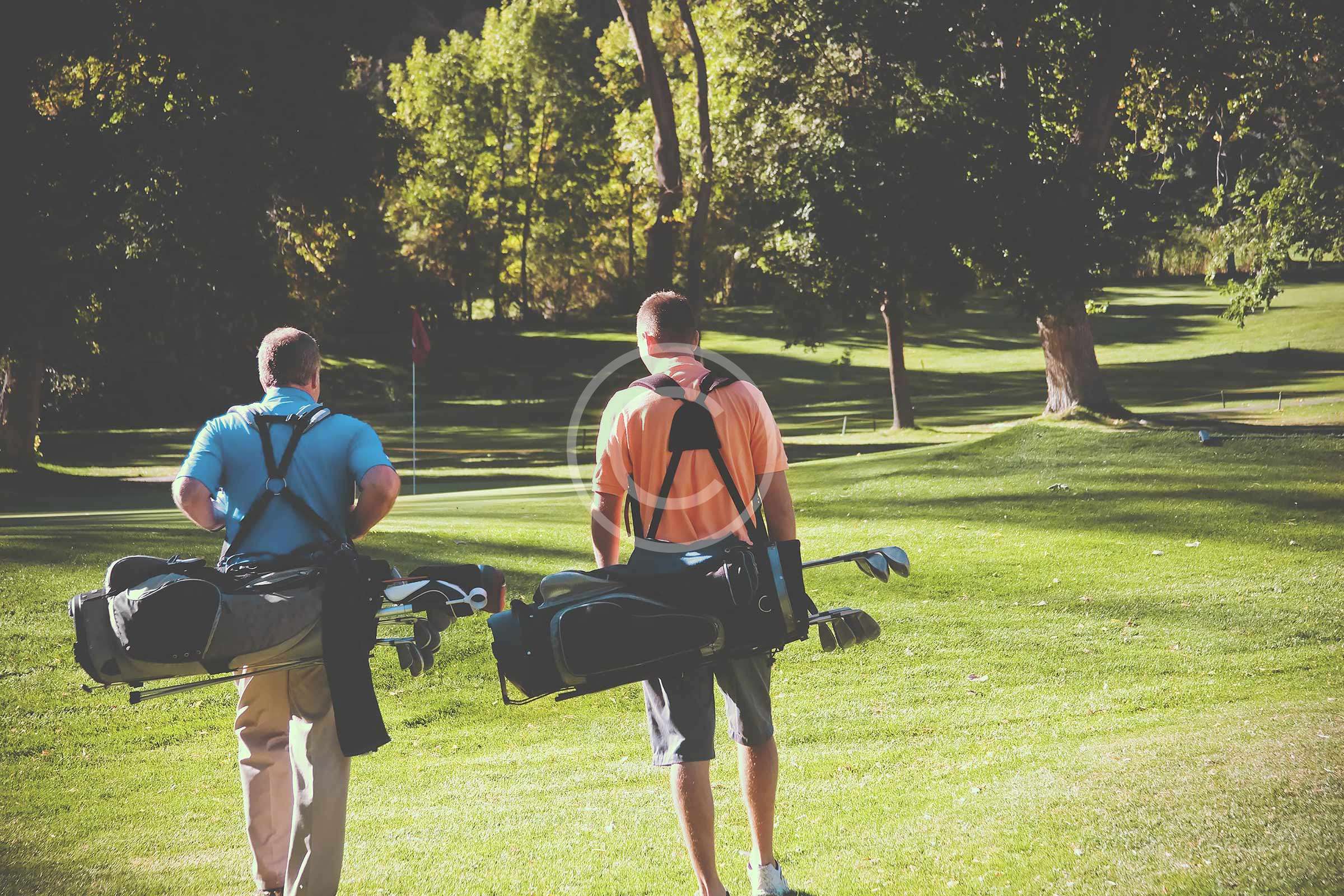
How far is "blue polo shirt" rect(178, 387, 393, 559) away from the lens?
4.19m

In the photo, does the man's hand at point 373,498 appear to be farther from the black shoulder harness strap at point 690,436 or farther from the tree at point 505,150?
the tree at point 505,150

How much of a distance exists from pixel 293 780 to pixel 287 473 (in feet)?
3.46

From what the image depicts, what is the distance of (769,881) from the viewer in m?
4.29

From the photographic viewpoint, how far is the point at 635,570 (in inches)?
159

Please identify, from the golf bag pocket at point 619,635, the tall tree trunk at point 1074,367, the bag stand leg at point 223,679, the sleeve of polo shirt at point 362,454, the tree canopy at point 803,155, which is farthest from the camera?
the tall tree trunk at point 1074,367

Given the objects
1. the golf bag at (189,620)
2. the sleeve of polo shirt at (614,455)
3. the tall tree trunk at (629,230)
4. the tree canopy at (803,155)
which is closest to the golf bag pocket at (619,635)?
the sleeve of polo shirt at (614,455)

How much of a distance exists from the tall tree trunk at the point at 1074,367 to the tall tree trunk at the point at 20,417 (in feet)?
66.1

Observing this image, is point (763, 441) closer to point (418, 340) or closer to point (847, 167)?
point (847, 167)

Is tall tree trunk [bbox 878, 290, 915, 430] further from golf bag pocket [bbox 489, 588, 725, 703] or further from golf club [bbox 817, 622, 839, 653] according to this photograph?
golf bag pocket [bbox 489, 588, 725, 703]

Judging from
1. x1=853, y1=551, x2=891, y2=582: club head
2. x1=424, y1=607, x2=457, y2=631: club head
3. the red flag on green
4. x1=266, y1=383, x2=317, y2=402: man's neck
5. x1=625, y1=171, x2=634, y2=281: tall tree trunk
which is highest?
x1=625, y1=171, x2=634, y2=281: tall tree trunk

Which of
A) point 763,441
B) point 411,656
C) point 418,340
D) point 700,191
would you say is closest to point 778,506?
point 763,441

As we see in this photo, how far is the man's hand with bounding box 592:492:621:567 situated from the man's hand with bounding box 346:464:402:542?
69 cm

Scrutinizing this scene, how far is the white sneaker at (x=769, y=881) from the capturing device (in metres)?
4.29

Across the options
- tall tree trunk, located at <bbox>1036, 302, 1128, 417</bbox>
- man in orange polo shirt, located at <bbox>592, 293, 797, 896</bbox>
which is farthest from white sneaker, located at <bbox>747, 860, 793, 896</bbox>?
tall tree trunk, located at <bbox>1036, 302, 1128, 417</bbox>
